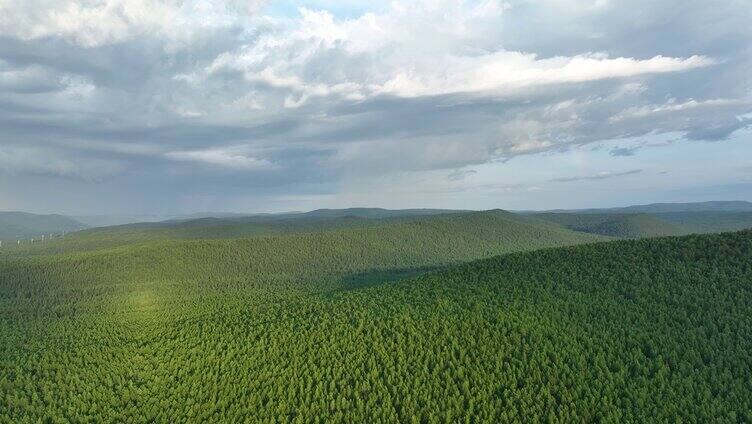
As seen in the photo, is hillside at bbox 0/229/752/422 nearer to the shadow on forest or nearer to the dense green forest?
the dense green forest

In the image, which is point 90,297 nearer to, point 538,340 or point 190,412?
point 190,412

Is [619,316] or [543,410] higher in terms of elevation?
[619,316]

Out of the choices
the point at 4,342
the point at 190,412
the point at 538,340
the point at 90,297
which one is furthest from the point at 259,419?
the point at 90,297

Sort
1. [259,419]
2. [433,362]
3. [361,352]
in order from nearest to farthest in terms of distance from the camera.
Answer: [259,419], [433,362], [361,352]

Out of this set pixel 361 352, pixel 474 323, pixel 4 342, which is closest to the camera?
pixel 361 352

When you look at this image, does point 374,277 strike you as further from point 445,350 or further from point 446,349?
point 445,350

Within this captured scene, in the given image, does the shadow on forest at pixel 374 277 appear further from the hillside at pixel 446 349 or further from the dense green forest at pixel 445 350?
the hillside at pixel 446 349

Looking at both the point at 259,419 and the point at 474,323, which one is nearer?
the point at 259,419
